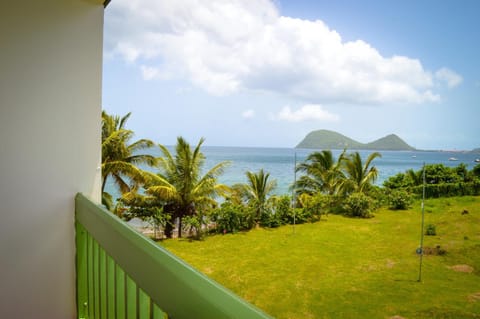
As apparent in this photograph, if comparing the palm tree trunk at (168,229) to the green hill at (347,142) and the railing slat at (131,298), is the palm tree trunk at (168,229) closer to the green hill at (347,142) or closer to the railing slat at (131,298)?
the railing slat at (131,298)

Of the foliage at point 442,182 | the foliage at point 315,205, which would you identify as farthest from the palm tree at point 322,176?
the foliage at point 442,182

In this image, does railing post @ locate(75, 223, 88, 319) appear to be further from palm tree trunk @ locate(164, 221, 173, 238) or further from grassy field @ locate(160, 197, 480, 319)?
palm tree trunk @ locate(164, 221, 173, 238)

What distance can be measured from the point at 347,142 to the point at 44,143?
3418 cm

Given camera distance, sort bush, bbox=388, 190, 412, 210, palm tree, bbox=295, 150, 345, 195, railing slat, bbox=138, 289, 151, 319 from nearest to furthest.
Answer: railing slat, bbox=138, 289, 151, 319 < palm tree, bbox=295, 150, 345, 195 < bush, bbox=388, 190, 412, 210

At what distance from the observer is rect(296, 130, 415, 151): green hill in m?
32.0

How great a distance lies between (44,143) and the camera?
48.6 inches

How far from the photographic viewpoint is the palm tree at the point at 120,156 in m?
8.28

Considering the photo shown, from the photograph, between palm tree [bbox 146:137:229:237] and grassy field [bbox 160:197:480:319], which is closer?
grassy field [bbox 160:197:480:319]

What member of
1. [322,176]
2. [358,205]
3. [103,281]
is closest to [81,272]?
[103,281]

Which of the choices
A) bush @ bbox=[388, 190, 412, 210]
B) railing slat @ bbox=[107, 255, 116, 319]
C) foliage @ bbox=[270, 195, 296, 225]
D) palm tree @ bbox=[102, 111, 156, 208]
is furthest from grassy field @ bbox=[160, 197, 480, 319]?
railing slat @ bbox=[107, 255, 116, 319]

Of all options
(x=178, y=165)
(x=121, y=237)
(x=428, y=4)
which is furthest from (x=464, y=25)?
(x=121, y=237)

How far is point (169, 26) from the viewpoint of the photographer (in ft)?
95.6

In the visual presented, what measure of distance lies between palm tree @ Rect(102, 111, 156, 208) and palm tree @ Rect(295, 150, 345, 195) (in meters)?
7.66

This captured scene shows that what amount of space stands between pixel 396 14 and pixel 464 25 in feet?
13.6
